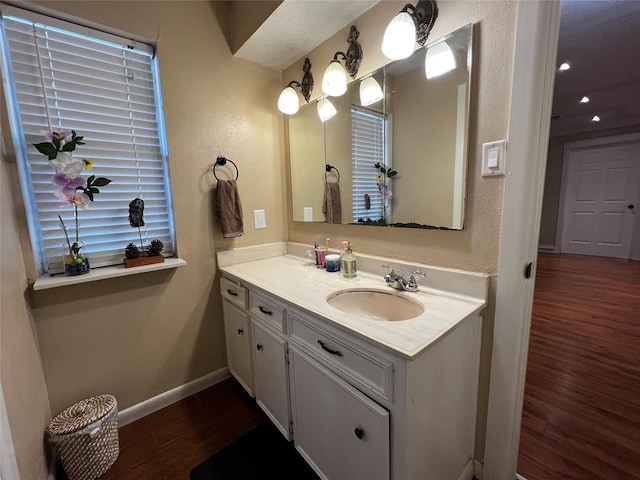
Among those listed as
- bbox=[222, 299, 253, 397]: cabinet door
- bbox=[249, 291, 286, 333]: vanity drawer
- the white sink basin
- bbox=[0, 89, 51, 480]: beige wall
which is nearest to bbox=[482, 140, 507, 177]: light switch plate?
the white sink basin

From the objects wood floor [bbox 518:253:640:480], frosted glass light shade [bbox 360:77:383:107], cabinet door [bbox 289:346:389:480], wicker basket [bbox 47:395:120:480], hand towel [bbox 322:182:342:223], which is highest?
frosted glass light shade [bbox 360:77:383:107]

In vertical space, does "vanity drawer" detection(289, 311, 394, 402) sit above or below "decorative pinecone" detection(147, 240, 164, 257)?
below

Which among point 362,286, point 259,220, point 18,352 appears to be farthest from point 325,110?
point 18,352

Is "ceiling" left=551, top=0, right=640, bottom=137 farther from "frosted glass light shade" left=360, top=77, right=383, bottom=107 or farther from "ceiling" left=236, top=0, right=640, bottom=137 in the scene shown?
"frosted glass light shade" left=360, top=77, right=383, bottom=107

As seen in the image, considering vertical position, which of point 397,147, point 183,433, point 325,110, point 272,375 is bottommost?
point 183,433

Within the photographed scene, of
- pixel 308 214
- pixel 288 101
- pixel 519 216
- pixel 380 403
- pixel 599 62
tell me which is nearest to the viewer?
pixel 380 403

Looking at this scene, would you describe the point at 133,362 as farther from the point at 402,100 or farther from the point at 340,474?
the point at 402,100

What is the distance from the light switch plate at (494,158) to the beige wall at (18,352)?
1.74m

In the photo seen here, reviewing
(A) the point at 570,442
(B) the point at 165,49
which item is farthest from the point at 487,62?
(A) the point at 570,442

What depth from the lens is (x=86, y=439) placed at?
121cm

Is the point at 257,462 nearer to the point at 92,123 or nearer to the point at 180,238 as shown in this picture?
the point at 180,238

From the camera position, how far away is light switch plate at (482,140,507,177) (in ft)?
3.21

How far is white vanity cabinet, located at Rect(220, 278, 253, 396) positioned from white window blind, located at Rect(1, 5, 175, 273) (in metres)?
0.46

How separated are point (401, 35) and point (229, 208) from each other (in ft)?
4.04
